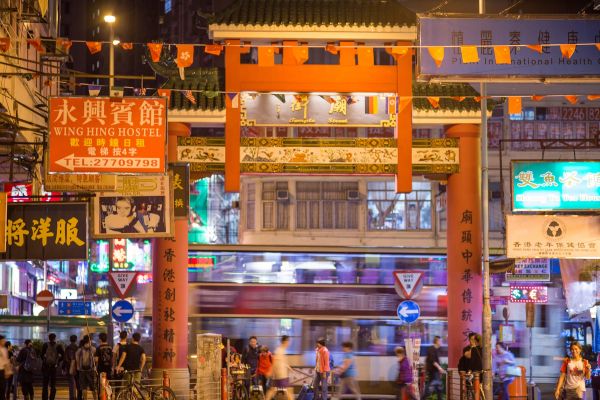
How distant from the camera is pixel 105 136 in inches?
673

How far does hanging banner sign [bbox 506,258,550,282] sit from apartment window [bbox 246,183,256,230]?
1135 cm

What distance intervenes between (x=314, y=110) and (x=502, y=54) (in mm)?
7232

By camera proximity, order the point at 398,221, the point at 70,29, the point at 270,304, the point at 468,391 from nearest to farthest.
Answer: the point at 468,391 → the point at 270,304 → the point at 398,221 → the point at 70,29

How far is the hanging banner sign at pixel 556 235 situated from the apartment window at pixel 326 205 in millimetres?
15832

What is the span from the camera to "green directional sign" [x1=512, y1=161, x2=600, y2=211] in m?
23.0

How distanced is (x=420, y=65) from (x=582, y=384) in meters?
7.13

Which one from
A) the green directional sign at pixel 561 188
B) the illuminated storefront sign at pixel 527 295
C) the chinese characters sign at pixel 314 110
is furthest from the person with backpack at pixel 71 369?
the illuminated storefront sign at pixel 527 295

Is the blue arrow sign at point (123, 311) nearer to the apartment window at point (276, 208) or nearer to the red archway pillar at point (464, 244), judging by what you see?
the red archway pillar at point (464, 244)

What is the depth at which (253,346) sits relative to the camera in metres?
26.3

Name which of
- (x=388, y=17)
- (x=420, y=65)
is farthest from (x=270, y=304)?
(x=420, y=65)

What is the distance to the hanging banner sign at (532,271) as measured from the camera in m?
30.4

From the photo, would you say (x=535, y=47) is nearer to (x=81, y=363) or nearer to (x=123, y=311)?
(x=123, y=311)

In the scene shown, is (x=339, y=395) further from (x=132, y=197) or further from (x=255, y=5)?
(x=255, y=5)

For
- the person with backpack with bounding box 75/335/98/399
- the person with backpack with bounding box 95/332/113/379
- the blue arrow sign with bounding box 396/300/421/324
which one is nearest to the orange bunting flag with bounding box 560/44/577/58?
the blue arrow sign with bounding box 396/300/421/324
